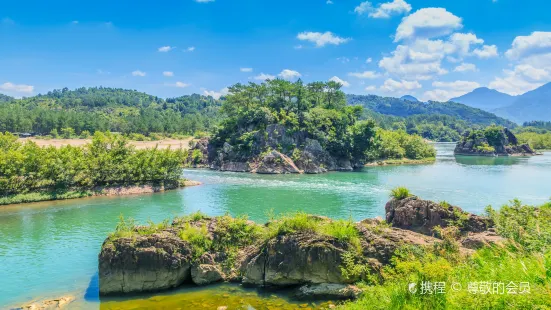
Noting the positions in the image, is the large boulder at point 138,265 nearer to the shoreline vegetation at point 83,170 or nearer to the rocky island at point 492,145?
the shoreline vegetation at point 83,170

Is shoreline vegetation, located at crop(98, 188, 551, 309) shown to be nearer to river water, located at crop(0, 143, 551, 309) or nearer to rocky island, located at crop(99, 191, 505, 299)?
rocky island, located at crop(99, 191, 505, 299)

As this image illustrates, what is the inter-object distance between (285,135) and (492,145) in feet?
310

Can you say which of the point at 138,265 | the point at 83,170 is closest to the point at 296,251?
the point at 138,265

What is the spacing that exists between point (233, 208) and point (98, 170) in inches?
883

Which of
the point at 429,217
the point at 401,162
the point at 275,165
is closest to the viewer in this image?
the point at 429,217

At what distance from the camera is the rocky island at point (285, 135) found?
7988cm

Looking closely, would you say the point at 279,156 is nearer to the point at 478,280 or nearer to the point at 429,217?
the point at 429,217

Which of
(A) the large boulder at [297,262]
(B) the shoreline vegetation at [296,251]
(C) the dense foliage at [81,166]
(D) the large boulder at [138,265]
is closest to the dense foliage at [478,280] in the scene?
(B) the shoreline vegetation at [296,251]

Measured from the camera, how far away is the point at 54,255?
23812 mm

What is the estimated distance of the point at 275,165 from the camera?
76625 mm

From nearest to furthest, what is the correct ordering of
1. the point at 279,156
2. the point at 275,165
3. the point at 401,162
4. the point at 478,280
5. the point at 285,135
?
the point at 478,280, the point at 275,165, the point at 279,156, the point at 285,135, the point at 401,162

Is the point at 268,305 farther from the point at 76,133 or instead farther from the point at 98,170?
the point at 76,133

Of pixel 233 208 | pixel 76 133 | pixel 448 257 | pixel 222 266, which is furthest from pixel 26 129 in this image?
pixel 448 257

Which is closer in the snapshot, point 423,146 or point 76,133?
point 423,146
